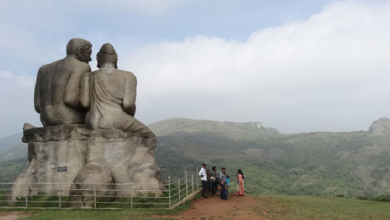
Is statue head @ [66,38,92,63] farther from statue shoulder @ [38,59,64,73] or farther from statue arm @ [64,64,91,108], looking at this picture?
statue arm @ [64,64,91,108]

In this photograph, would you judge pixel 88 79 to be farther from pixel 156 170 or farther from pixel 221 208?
pixel 221 208

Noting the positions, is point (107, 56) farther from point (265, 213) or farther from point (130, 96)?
point (265, 213)

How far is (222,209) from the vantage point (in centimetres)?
1030

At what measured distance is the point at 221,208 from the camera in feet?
34.4

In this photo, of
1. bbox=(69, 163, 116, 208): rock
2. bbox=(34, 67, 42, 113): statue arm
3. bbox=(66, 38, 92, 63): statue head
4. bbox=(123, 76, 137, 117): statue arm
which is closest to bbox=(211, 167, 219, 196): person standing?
bbox=(123, 76, 137, 117): statue arm

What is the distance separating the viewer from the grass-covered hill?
108 feet

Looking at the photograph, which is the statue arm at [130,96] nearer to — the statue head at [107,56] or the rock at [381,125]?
the statue head at [107,56]

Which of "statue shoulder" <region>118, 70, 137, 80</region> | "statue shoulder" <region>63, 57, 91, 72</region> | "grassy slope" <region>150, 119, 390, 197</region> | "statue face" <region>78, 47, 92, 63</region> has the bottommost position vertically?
"grassy slope" <region>150, 119, 390, 197</region>

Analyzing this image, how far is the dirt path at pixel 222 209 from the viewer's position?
30.0 ft

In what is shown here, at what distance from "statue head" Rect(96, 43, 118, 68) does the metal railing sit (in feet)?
14.5

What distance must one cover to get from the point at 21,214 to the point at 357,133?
185 ft

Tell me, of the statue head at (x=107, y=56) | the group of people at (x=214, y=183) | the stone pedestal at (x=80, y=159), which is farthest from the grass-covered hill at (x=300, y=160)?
the statue head at (x=107, y=56)

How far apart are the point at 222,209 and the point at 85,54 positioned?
24.5ft

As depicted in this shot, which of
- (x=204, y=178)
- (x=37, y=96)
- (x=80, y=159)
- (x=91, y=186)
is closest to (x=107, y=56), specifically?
(x=37, y=96)
